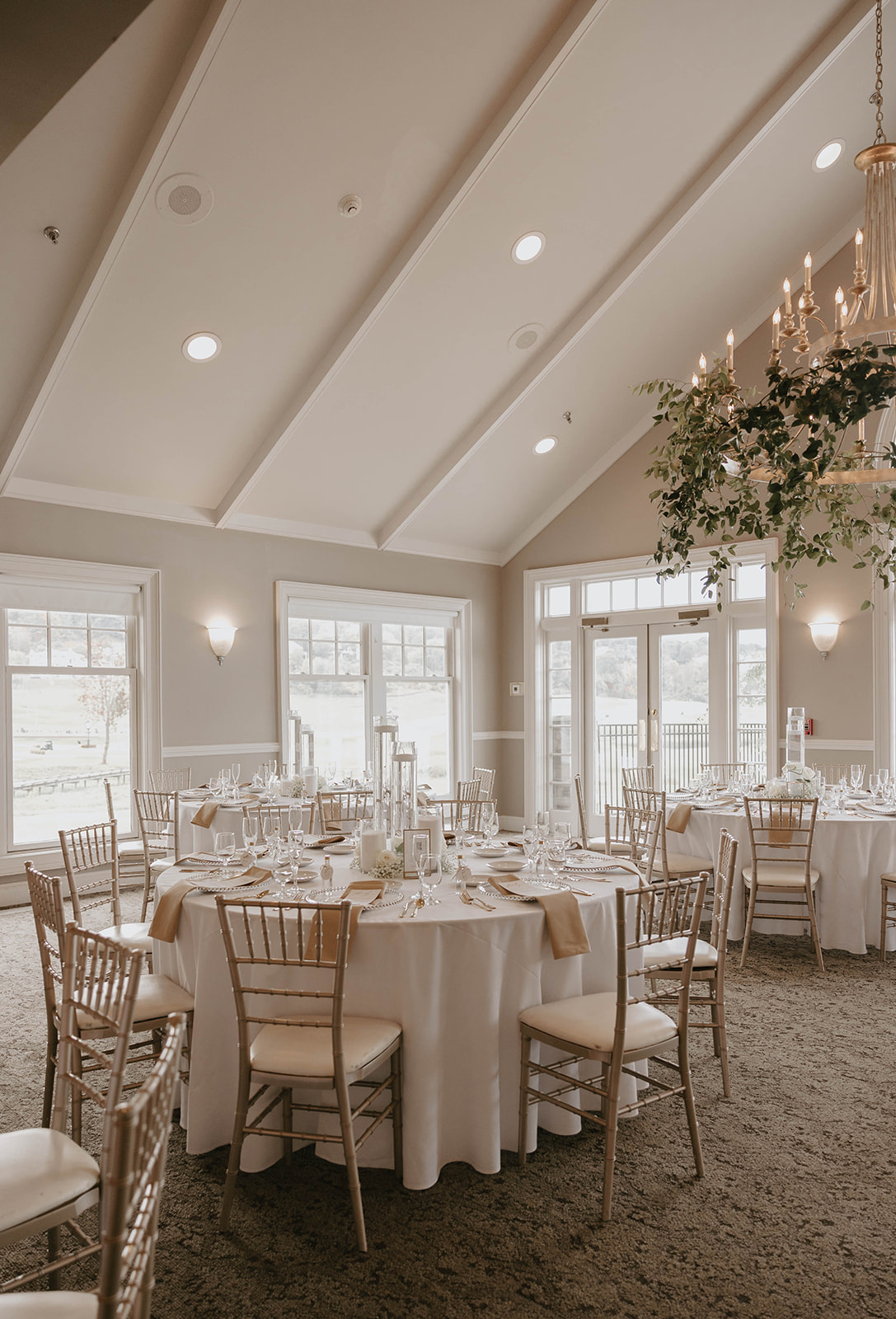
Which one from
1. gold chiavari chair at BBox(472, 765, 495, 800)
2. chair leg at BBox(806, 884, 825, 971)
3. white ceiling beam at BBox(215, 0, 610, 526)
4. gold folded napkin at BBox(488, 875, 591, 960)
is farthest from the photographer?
gold chiavari chair at BBox(472, 765, 495, 800)

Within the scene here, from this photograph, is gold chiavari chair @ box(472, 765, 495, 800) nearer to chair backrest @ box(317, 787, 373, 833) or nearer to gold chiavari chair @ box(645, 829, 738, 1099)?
chair backrest @ box(317, 787, 373, 833)

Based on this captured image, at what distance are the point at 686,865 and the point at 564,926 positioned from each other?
2.70 meters

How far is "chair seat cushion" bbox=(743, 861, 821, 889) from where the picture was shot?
16.8 ft

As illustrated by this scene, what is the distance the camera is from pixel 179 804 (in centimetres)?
605

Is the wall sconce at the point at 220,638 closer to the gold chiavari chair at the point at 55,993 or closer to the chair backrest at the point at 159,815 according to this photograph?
the chair backrest at the point at 159,815

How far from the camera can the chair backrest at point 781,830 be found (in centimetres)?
514

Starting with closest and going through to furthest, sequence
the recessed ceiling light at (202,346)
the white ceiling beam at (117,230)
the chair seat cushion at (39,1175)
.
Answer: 1. the chair seat cushion at (39,1175)
2. the white ceiling beam at (117,230)
3. the recessed ceiling light at (202,346)


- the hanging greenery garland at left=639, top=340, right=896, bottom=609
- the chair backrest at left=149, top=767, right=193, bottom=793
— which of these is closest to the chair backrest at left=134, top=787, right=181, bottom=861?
the chair backrest at left=149, top=767, right=193, bottom=793

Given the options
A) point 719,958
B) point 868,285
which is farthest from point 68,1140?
point 868,285

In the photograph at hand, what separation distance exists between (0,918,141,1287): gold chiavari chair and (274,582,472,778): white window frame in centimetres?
564

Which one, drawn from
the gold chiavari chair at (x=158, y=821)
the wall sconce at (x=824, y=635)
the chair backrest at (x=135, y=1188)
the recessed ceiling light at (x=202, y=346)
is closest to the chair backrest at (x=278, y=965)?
the chair backrest at (x=135, y=1188)

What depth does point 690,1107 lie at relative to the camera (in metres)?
→ 2.83

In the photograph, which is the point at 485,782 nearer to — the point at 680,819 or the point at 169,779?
the point at 680,819

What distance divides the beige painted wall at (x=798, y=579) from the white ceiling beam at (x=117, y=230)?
4788 millimetres
